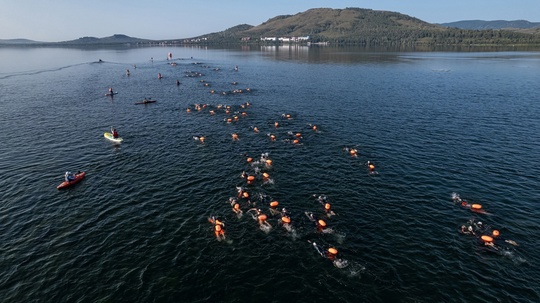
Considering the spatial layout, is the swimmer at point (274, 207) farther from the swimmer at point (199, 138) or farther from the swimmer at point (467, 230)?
the swimmer at point (199, 138)

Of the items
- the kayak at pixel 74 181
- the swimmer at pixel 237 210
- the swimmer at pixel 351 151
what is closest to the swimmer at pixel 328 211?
the swimmer at pixel 237 210

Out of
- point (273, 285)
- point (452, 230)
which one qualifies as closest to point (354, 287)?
point (273, 285)

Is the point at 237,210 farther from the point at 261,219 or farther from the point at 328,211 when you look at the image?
the point at 328,211

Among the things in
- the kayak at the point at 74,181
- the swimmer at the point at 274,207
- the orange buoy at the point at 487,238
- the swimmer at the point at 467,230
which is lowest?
the swimmer at the point at 467,230

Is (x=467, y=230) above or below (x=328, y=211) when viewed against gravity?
below

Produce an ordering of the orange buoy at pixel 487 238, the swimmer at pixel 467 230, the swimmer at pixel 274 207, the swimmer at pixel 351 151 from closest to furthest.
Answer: the orange buoy at pixel 487 238
the swimmer at pixel 467 230
the swimmer at pixel 274 207
the swimmer at pixel 351 151

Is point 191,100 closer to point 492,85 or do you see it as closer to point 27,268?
point 27,268

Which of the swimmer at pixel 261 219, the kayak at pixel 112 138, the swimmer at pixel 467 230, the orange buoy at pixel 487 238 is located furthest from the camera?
the kayak at pixel 112 138

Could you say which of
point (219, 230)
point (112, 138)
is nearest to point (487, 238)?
point (219, 230)

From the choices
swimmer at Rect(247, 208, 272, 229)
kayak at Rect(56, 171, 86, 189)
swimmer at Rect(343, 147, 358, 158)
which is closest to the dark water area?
swimmer at Rect(247, 208, 272, 229)
